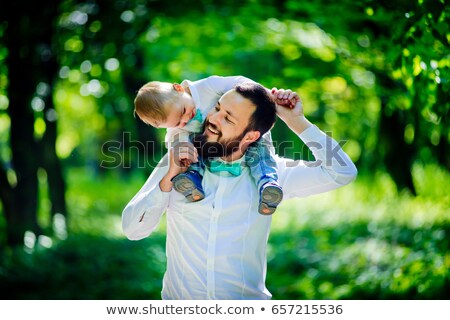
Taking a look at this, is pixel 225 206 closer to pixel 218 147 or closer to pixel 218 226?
pixel 218 226

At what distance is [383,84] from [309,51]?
1.06m

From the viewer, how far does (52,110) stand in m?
5.88

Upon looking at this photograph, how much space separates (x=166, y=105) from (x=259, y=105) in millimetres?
391

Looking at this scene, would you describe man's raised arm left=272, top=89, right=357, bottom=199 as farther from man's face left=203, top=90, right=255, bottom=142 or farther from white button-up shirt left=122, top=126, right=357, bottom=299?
man's face left=203, top=90, right=255, bottom=142

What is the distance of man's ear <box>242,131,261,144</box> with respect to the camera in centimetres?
201

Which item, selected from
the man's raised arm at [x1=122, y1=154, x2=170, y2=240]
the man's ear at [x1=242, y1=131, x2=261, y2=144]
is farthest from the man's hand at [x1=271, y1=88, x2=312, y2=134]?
the man's raised arm at [x1=122, y1=154, x2=170, y2=240]

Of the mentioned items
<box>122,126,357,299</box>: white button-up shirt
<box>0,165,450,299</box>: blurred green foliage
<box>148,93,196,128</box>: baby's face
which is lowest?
<box>0,165,450,299</box>: blurred green foliage

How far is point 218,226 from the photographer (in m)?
1.95

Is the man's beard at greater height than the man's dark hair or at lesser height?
lesser

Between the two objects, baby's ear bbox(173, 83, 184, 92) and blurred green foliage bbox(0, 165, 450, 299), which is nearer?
baby's ear bbox(173, 83, 184, 92)

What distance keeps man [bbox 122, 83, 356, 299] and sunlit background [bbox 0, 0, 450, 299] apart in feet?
3.67
